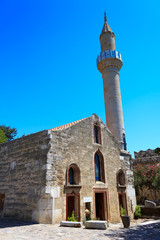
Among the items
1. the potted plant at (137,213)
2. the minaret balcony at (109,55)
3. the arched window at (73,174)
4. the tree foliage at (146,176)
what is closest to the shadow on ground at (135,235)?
the arched window at (73,174)

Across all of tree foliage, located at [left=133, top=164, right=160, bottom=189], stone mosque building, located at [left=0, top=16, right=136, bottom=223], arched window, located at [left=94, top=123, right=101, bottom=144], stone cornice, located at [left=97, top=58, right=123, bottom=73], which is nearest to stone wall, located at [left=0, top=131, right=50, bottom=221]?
stone mosque building, located at [left=0, top=16, right=136, bottom=223]

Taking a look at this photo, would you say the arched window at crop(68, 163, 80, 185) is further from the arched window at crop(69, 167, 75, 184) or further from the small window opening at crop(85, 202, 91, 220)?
the small window opening at crop(85, 202, 91, 220)

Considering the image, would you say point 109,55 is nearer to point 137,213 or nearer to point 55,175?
point 137,213

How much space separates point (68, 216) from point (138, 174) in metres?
13.1

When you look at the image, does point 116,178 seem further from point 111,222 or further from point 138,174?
point 138,174

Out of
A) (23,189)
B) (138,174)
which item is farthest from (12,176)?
(138,174)

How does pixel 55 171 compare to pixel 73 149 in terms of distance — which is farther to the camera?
pixel 73 149

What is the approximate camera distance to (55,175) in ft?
31.0

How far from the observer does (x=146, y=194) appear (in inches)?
784

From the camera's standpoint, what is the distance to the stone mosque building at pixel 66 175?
9.18 m

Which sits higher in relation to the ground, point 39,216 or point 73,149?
point 73,149

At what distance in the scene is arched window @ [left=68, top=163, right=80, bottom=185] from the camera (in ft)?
34.9

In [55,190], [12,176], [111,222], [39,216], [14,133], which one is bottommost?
[111,222]

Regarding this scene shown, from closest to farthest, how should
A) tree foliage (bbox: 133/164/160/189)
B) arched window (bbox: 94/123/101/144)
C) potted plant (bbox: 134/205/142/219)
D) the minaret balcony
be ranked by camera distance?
arched window (bbox: 94/123/101/144)
potted plant (bbox: 134/205/142/219)
tree foliage (bbox: 133/164/160/189)
the minaret balcony
